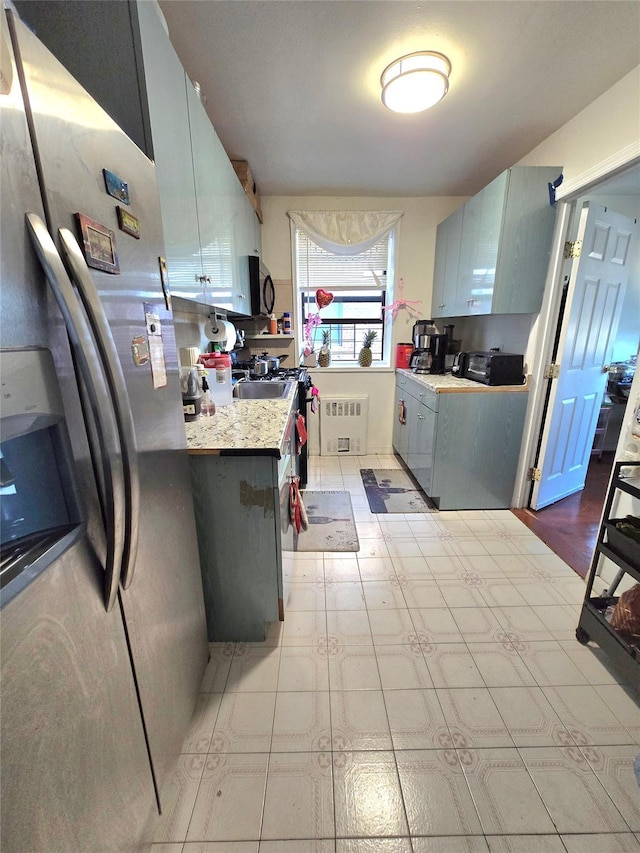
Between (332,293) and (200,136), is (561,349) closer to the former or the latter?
(332,293)

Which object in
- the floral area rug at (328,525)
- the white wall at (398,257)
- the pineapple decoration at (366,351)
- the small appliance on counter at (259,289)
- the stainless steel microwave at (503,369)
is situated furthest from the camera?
the pineapple decoration at (366,351)

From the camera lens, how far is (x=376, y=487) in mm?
2932

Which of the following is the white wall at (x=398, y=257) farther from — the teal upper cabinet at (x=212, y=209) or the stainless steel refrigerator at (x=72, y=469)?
the stainless steel refrigerator at (x=72, y=469)

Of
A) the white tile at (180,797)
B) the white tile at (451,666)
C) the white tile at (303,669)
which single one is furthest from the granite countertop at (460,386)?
the white tile at (180,797)

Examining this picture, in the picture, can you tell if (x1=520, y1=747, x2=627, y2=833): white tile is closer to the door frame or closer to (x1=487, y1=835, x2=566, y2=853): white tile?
(x1=487, y1=835, x2=566, y2=853): white tile

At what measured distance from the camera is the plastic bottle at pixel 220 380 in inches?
70.3

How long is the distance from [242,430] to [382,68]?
6.13ft

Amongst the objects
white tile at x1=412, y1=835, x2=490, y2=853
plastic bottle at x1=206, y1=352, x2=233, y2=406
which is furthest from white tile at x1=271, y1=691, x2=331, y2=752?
plastic bottle at x1=206, y1=352, x2=233, y2=406

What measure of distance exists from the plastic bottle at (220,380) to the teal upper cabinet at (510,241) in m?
1.84

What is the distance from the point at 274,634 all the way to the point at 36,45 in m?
1.85

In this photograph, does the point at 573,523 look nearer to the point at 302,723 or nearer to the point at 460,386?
the point at 460,386

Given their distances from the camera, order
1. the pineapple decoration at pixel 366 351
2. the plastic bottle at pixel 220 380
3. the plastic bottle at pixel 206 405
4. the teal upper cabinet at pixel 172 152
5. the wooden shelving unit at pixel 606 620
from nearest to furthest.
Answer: the teal upper cabinet at pixel 172 152
the wooden shelving unit at pixel 606 620
the plastic bottle at pixel 206 405
the plastic bottle at pixel 220 380
the pineapple decoration at pixel 366 351

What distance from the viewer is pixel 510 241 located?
85.7 inches

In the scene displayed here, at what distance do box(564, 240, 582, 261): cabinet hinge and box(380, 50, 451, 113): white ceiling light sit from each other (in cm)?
120
